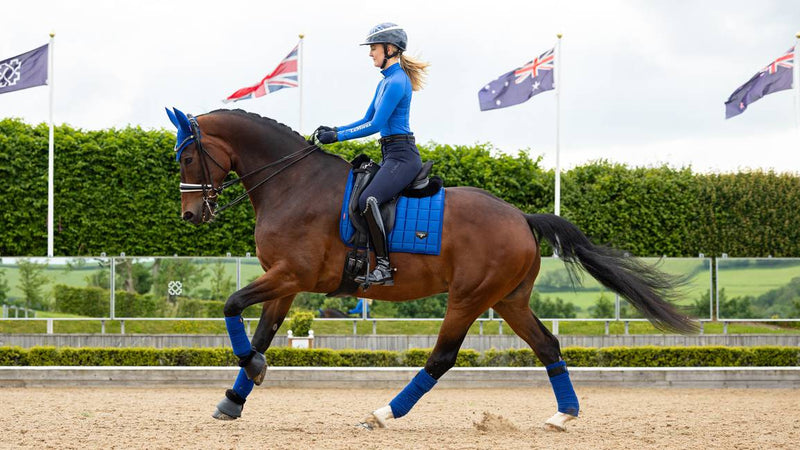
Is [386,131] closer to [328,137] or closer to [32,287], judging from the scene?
[328,137]

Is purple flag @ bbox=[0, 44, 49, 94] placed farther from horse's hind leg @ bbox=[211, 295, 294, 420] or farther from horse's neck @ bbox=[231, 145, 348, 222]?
horse's hind leg @ bbox=[211, 295, 294, 420]

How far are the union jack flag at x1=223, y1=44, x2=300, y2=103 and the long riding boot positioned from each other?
15.9 meters

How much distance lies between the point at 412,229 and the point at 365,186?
0.56 meters

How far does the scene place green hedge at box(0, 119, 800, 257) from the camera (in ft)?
76.8

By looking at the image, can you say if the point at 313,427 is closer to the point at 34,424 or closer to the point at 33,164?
the point at 34,424

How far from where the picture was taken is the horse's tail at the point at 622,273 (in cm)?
876

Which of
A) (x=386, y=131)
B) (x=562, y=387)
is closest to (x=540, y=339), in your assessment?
(x=562, y=387)

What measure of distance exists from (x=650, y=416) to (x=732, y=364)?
22.0 ft

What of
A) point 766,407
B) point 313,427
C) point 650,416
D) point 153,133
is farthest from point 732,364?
point 153,133

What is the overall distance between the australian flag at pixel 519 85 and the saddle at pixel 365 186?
51.5ft

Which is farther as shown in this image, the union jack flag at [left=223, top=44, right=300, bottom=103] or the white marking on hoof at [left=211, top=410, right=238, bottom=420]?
the union jack flag at [left=223, top=44, right=300, bottom=103]

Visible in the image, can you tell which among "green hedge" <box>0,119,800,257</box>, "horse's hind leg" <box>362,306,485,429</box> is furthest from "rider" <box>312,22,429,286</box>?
"green hedge" <box>0,119,800,257</box>

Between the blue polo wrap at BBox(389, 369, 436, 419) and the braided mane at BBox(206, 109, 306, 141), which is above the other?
the braided mane at BBox(206, 109, 306, 141)

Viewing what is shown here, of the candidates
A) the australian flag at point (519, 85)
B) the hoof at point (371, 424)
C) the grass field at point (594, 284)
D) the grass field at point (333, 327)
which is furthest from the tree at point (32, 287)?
the hoof at point (371, 424)
